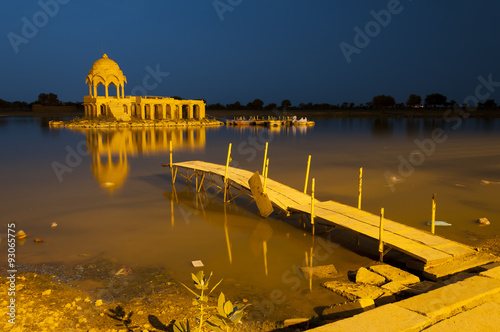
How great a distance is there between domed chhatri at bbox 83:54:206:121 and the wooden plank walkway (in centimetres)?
4772

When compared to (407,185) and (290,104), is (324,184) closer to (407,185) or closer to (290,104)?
(407,185)

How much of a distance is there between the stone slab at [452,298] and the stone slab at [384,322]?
195mm

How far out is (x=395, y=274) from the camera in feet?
24.8

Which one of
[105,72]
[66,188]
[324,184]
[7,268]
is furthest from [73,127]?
[7,268]

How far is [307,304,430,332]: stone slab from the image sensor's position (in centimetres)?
478

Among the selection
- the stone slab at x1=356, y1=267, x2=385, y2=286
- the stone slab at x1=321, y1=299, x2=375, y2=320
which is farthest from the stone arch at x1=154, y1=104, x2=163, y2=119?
the stone slab at x1=321, y1=299, x2=375, y2=320

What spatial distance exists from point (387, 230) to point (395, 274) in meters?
1.41

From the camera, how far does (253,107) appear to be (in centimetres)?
14462

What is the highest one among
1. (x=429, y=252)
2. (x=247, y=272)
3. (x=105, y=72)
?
(x=105, y=72)

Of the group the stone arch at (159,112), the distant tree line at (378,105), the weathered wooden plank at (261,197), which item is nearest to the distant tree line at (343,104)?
the distant tree line at (378,105)

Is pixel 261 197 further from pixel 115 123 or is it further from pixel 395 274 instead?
pixel 115 123

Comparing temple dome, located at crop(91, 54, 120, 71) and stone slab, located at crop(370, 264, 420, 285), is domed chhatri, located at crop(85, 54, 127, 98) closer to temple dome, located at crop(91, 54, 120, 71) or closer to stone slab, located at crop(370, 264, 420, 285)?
temple dome, located at crop(91, 54, 120, 71)

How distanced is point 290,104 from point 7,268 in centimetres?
15137

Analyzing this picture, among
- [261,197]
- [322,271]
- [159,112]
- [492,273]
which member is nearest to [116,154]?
[261,197]
